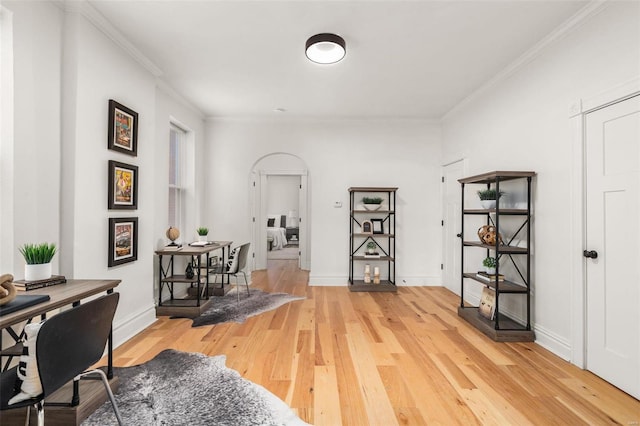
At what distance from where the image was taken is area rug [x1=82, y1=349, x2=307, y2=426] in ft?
6.00

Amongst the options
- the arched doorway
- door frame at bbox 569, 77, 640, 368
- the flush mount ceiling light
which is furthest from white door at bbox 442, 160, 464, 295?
the arched doorway

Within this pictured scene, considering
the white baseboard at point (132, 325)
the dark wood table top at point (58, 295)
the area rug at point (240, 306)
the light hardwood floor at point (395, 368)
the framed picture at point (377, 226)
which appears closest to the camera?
the dark wood table top at point (58, 295)

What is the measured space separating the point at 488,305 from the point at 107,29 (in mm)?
4543

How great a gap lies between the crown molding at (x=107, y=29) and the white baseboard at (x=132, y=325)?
103 inches

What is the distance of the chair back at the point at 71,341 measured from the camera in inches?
49.1

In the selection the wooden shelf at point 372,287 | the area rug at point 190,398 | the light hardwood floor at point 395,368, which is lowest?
the light hardwood floor at point 395,368

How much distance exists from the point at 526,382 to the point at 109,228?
3.63 meters

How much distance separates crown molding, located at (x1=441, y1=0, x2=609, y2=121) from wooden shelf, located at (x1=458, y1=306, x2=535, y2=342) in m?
2.67

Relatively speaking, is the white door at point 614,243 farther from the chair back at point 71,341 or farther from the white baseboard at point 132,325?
the white baseboard at point 132,325

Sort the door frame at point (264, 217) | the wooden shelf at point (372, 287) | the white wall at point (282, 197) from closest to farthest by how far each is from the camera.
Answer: the wooden shelf at point (372, 287) < the door frame at point (264, 217) < the white wall at point (282, 197)

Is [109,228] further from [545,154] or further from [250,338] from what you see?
[545,154]

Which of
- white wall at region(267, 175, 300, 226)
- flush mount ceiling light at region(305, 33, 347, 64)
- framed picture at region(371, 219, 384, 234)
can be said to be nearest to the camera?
flush mount ceiling light at region(305, 33, 347, 64)

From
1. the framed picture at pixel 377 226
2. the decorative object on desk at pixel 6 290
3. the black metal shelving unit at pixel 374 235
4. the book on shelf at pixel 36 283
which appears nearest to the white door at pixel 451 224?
the black metal shelving unit at pixel 374 235

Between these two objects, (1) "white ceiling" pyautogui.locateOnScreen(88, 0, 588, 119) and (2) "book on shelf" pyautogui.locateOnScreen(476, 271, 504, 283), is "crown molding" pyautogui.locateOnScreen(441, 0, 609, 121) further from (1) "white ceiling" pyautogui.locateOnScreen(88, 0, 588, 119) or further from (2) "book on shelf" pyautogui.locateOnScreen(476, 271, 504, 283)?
(2) "book on shelf" pyautogui.locateOnScreen(476, 271, 504, 283)
